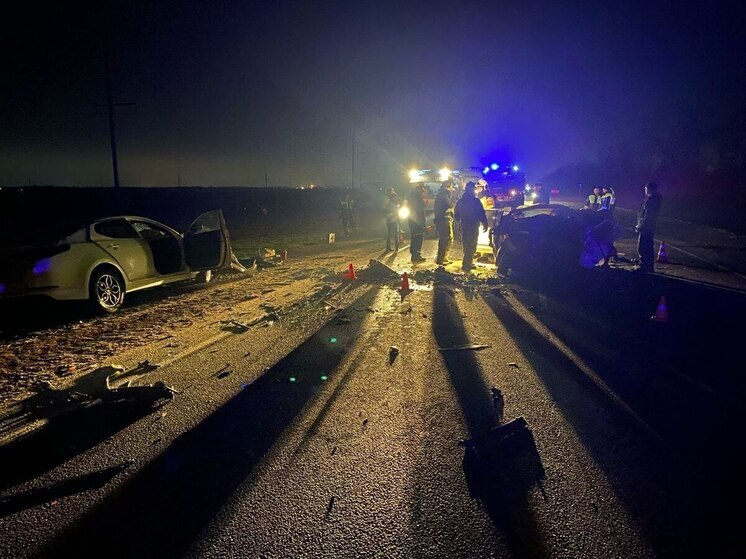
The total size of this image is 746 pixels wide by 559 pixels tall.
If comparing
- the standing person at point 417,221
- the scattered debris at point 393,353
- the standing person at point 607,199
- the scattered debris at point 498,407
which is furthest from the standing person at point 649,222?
the scattered debris at point 498,407

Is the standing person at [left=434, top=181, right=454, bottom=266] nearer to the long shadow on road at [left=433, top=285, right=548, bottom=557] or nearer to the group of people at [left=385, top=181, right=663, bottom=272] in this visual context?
the group of people at [left=385, top=181, right=663, bottom=272]

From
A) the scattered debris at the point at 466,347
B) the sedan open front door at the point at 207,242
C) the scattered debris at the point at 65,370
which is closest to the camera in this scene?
the scattered debris at the point at 65,370

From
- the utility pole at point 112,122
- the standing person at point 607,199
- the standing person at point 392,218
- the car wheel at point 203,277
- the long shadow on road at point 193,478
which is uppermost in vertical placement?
the utility pole at point 112,122

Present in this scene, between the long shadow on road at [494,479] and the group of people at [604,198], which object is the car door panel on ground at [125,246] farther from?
the group of people at [604,198]

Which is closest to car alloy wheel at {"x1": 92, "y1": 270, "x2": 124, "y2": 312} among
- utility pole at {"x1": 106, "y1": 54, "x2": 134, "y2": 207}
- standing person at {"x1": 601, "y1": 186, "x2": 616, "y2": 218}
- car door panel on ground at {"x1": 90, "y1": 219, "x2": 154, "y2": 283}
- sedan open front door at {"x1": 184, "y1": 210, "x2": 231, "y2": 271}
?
car door panel on ground at {"x1": 90, "y1": 219, "x2": 154, "y2": 283}

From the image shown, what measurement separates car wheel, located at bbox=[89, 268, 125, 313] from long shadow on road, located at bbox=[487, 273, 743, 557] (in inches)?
238

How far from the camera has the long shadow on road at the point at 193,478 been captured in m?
2.47

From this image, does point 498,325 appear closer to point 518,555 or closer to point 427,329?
point 427,329

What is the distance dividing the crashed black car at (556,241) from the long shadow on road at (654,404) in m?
2.25

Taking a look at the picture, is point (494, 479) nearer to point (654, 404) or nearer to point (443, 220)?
point (654, 404)

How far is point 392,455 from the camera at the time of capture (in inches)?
129

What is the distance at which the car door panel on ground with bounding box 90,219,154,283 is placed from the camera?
7441 millimetres

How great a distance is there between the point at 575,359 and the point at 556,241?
19.8ft

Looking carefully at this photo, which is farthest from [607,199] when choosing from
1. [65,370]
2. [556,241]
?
[65,370]
